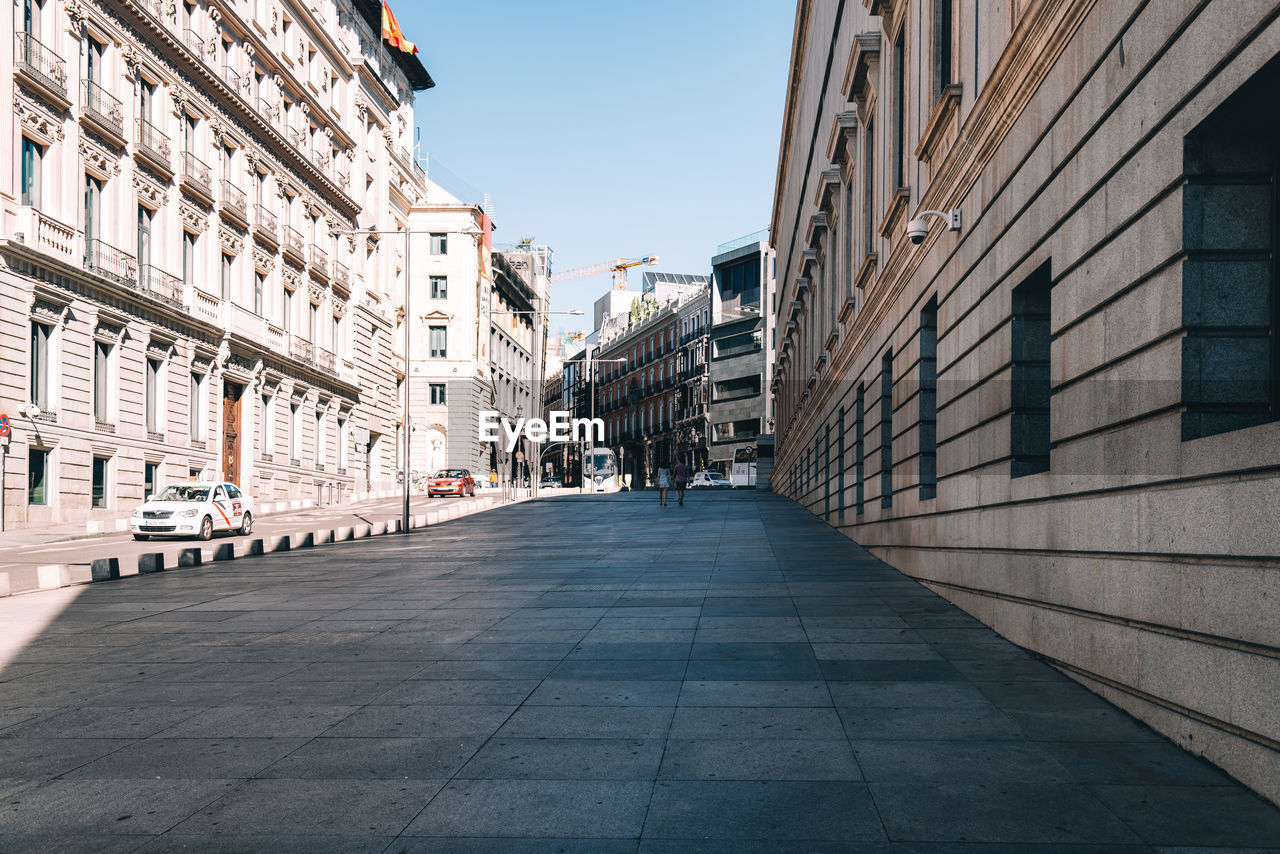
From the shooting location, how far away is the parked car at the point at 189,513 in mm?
27312

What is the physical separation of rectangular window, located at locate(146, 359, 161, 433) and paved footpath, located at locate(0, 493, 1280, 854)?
86.1ft

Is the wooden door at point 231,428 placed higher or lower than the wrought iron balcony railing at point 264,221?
lower

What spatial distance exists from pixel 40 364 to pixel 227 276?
14.6m

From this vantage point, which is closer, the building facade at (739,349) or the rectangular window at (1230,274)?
the rectangular window at (1230,274)

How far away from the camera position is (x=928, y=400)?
49.2 feet

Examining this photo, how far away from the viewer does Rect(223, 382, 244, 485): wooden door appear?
44.3 m

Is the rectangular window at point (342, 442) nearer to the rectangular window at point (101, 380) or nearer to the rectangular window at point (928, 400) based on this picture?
the rectangular window at point (101, 380)

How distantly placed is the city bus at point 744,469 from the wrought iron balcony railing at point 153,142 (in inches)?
1812

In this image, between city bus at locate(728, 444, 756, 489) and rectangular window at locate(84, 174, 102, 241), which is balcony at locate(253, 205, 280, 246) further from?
city bus at locate(728, 444, 756, 489)

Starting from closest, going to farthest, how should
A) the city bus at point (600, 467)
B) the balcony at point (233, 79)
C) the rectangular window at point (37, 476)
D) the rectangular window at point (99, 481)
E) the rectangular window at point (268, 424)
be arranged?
the rectangular window at point (37, 476), the rectangular window at point (99, 481), the balcony at point (233, 79), the rectangular window at point (268, 424), the city bus at point (600, 467)

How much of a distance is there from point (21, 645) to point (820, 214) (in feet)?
73.1

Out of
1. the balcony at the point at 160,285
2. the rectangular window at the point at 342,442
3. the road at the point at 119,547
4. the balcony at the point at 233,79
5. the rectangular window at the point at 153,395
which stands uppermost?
the balcony at the point at 233,79

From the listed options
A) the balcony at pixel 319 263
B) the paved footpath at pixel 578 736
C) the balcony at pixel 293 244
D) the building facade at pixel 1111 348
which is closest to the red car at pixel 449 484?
the balcony at pixel 319 263

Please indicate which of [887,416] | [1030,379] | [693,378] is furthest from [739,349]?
[1030,379]
